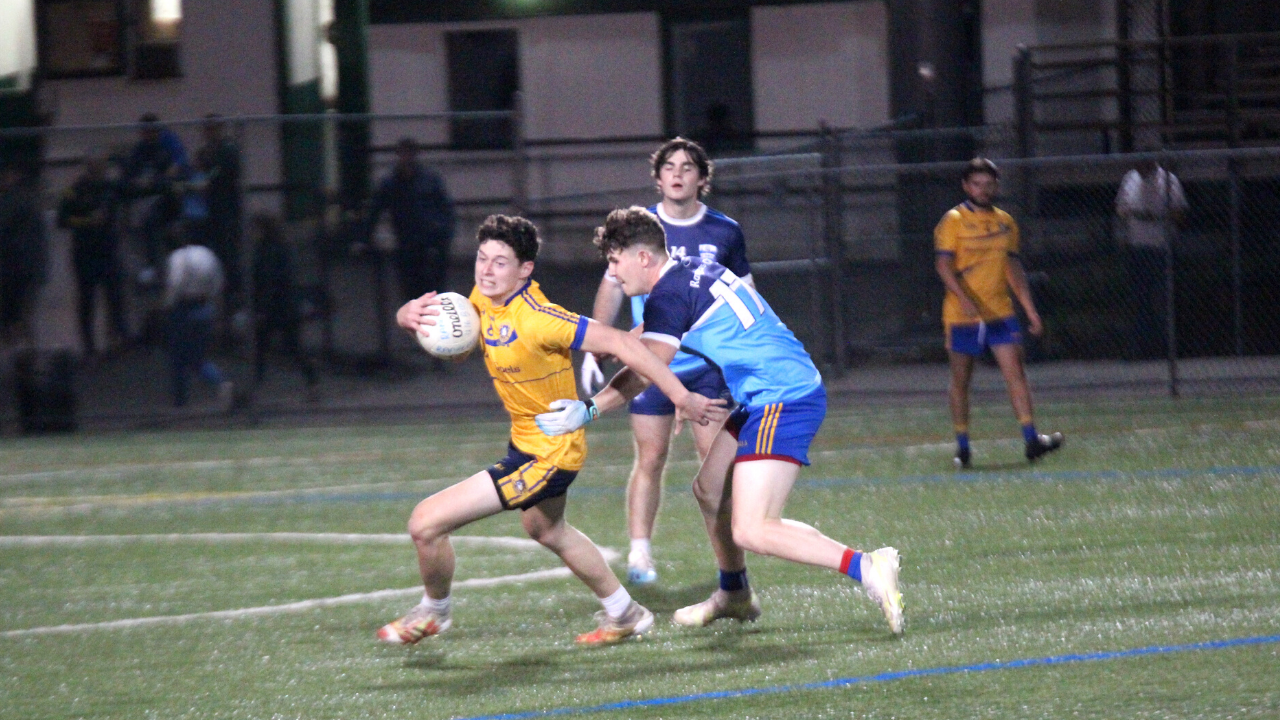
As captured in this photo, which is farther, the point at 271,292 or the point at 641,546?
the point at 271,292

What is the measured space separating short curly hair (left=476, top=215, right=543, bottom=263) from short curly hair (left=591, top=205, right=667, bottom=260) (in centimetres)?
27

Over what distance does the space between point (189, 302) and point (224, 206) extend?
3.21 feet

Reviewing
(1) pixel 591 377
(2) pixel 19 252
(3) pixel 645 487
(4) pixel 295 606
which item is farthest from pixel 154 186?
(3) pixel 645 487

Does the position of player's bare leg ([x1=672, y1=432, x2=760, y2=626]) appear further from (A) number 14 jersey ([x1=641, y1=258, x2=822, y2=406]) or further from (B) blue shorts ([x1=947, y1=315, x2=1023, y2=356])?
(B) blue shorts ([x1=947, y1=315, x2=1023, y2=356])

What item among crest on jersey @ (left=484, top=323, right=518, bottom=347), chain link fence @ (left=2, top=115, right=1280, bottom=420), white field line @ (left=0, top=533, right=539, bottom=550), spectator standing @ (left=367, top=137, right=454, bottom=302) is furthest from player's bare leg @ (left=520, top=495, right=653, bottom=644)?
spectator standing @ (left=367, top=137, right=454, bottom=302)

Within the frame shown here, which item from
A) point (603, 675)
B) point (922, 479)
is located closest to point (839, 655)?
point (603, 675)

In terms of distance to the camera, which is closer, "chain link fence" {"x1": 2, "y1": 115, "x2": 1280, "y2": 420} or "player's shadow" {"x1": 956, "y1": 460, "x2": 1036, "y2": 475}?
"player's shadow" {"x1": 956, "y1": 460, "x2": 1036, "y2": 475}

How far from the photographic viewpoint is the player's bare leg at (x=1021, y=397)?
1032 cm

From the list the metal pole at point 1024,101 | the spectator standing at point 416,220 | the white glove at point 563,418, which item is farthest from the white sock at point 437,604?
the metal pole at point 1024,101

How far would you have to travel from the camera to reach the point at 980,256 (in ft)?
34.3

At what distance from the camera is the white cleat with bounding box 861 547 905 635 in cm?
584

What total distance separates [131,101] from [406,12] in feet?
13.7

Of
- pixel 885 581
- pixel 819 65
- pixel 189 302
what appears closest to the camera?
pixel 885 581

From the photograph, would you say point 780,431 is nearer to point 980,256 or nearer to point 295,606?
point 295,606
